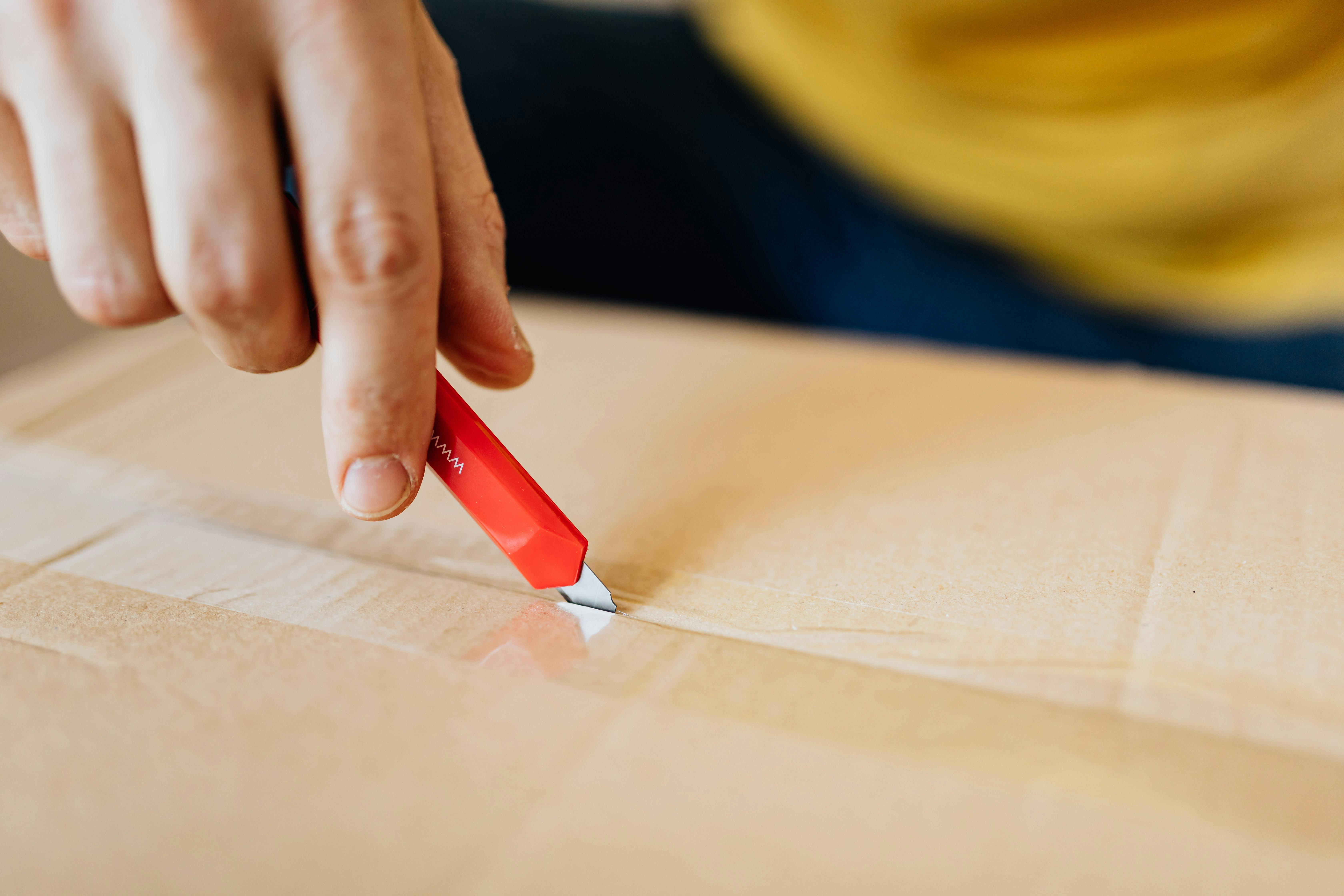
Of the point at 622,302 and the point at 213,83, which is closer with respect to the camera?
the point at 213,83

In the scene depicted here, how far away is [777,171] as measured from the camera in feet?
3.16

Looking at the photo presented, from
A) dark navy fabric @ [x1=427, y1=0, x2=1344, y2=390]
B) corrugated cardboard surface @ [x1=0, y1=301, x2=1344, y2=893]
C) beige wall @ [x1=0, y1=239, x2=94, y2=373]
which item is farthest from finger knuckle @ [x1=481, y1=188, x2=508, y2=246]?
beige wall @ [x1=0, y1=239, x2=94, y2=373]

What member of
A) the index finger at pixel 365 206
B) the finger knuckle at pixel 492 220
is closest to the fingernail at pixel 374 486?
the index finger at pixel 365 206

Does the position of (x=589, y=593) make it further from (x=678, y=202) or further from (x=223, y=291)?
(x=678, y=202)

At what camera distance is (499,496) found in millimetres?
368

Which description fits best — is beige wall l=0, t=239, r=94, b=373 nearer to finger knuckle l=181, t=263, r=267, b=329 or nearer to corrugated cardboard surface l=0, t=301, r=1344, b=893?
corrugated cardboard surface l=0, t=301, r=1344, b=893

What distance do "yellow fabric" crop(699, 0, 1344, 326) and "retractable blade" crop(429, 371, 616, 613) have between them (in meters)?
0.69

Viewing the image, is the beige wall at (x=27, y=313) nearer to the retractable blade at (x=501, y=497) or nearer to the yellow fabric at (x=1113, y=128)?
the yellow fabric at (x=1113, y=128)

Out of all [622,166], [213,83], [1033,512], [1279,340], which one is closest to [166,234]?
[213,83]

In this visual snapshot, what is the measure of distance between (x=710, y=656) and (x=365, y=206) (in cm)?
21

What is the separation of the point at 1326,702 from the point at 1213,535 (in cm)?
12

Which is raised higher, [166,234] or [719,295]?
[166,234]

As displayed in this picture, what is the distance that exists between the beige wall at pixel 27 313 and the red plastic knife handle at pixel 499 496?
1.24 metres

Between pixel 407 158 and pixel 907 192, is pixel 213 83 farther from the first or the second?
pixel 907 192
